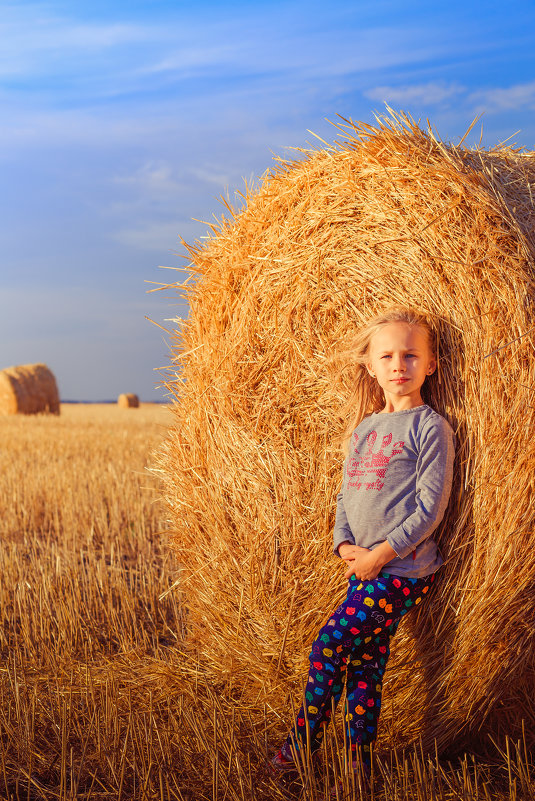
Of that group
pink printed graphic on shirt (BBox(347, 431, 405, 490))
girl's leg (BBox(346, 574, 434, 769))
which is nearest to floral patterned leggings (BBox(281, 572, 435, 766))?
girl's leg (BBox(346, 574, 434, 769))

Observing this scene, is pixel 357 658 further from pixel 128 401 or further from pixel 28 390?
pixel 128 401

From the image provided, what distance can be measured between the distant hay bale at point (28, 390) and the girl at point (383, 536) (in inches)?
768

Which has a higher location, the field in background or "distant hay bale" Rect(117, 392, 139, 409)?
"distant hay bale" Rect(117, 392, 139, 409)

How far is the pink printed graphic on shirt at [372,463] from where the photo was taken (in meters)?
2.70

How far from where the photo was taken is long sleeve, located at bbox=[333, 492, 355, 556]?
281 cm

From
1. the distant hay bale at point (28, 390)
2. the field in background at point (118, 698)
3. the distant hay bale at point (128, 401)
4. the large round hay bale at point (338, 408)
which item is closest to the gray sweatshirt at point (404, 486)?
the large round hay bale at point (338, 408)

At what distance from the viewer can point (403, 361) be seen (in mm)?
2680

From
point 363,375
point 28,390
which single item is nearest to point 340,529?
point 363,375

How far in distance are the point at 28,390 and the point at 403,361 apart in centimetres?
2022

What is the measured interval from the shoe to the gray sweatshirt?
0.79 m

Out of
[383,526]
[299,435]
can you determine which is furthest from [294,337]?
[383,526]

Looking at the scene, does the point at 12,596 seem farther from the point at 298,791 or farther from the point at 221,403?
the point at 298,791

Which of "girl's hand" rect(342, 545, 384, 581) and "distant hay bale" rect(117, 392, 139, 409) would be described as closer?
"girl's hand" rect(342, 545, 384, 581)

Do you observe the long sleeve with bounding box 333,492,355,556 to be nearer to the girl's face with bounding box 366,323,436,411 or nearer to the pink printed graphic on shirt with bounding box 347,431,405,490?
the pink printed graphic on shirt with bounding box 347,431,405,490
